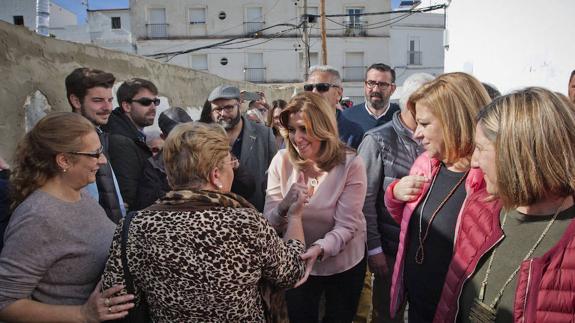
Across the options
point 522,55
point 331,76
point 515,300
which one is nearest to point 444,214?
point 515,300

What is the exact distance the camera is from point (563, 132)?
4.27ft

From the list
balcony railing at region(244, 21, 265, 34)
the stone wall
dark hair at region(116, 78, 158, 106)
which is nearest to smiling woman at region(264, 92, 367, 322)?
dark hair at region(116, 78, 158, 106)

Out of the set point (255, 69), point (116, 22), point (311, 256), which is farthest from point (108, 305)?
point (116, 22)

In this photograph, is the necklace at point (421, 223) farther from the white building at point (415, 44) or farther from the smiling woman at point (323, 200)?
the white building at point (415, 44)

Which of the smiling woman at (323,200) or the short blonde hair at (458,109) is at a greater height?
the short blonde hair at (458,109)

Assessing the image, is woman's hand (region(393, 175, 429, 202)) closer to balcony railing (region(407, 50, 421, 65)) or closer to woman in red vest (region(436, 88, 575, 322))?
woman in red vest (region(436, 88, 575, 322))

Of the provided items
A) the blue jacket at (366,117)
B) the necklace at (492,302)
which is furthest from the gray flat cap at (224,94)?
the necklace at (492,302)

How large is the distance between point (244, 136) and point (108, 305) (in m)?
2.22

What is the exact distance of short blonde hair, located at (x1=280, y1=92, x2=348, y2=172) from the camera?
97.3 inches

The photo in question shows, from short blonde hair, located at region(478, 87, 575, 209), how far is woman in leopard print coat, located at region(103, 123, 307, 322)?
939 mm

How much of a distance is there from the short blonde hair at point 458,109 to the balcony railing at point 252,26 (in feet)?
93.7

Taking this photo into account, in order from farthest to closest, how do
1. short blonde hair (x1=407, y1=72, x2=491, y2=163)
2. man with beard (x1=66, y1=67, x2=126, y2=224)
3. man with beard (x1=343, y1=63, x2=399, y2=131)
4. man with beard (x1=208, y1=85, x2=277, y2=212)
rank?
man with beard (x1=343, y1=63, x2=399, y2=131), man with beard (x1=208, y1=85, x2=277, y2=212), man with beard (x1=66, y1=67, x2=126, y2=224), short blonde hair (x1=407, y1=72, x2=491, y2=163)

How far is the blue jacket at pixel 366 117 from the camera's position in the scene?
14.5 ft

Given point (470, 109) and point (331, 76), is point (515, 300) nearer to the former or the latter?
point (470, 109)
